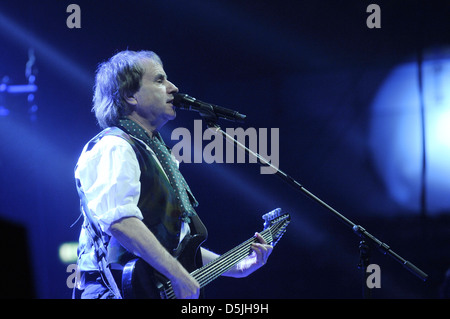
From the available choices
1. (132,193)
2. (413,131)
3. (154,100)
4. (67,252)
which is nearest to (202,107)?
(154,100)

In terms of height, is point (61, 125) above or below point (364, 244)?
above

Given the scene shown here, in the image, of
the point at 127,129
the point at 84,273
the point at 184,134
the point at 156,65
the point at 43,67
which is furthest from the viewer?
the point at 184,134

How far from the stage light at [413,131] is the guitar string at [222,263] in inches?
64.9

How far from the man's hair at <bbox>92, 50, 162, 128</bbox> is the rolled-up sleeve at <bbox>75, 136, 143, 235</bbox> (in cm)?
32

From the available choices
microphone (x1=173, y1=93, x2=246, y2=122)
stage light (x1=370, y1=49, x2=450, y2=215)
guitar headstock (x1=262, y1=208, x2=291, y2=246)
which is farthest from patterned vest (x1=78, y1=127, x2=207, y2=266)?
stage light (x1=370, y1=49, x2=450, y2=215)

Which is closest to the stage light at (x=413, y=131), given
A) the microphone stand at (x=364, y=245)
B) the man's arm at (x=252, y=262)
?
the microphone stand at (x=364, y=245)

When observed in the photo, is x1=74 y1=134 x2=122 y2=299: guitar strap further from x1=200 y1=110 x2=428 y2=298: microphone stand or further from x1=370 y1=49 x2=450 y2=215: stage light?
x1=370 y1=49 x2=450 y2=215: stage light

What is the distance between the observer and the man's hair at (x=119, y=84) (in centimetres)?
209

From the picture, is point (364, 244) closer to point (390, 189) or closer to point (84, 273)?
point (84, 273)

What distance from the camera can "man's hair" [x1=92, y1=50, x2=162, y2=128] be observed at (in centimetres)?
209
